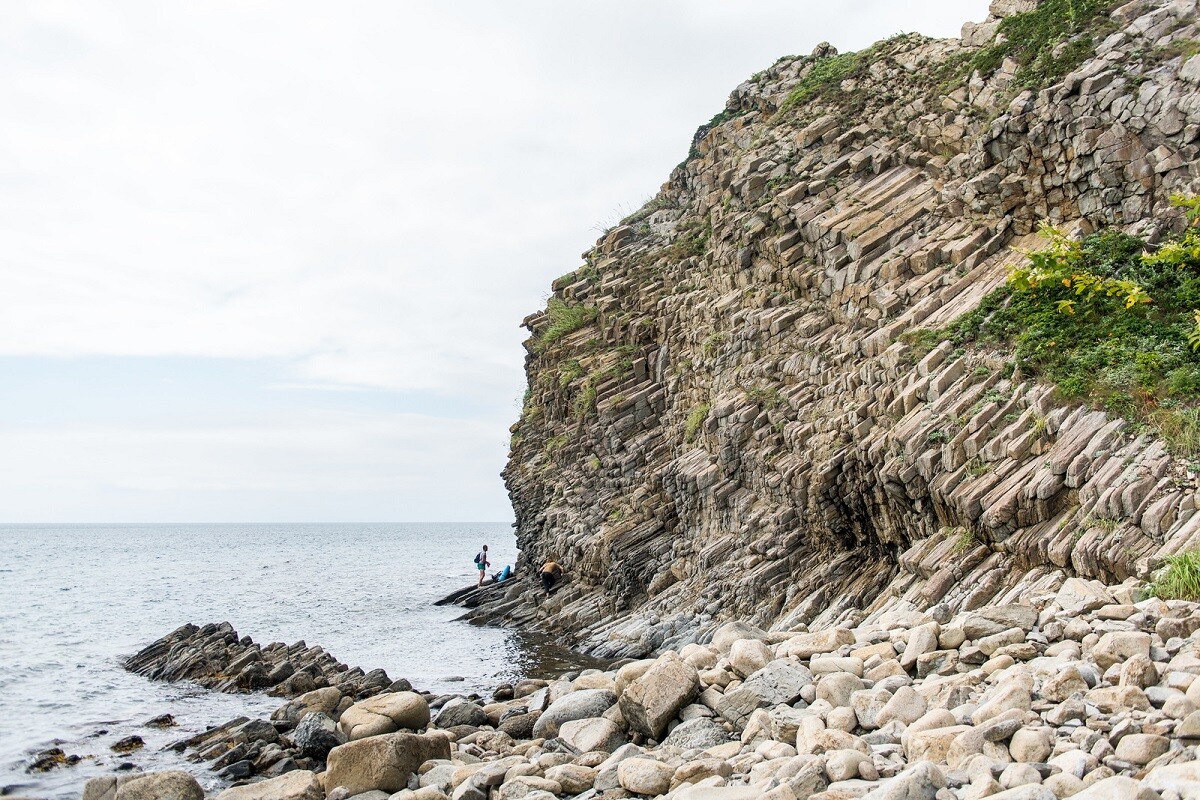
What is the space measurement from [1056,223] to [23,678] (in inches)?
1312

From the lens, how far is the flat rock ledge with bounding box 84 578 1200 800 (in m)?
7.77

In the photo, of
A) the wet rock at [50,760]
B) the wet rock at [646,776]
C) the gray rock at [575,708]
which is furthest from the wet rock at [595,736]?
the wet rock at [50,760]

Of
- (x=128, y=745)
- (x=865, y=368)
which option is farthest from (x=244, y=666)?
(x=865, y=368)

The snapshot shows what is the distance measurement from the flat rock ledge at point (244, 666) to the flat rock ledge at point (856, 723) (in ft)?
31.7

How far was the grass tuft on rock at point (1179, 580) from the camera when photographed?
34.9 ft

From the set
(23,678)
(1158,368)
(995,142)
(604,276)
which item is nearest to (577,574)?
(604,276)

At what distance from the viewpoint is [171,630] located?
41312 mm

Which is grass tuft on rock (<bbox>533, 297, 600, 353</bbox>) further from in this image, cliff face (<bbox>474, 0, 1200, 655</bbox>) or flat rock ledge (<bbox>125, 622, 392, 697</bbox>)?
flat rock ledge (<bbox>125, 622, 392, 697</bbox>)

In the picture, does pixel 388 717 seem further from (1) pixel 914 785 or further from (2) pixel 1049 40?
(2) pixel 1049 40

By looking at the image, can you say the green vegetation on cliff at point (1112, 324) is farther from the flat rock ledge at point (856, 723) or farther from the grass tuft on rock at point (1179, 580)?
the flat rock ledge at point (856, 723)

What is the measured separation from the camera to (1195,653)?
9.03m

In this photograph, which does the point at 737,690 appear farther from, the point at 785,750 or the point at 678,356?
the point at 678,356

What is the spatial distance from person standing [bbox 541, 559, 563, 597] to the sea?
2.70 metres

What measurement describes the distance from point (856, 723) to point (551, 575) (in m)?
28.8
